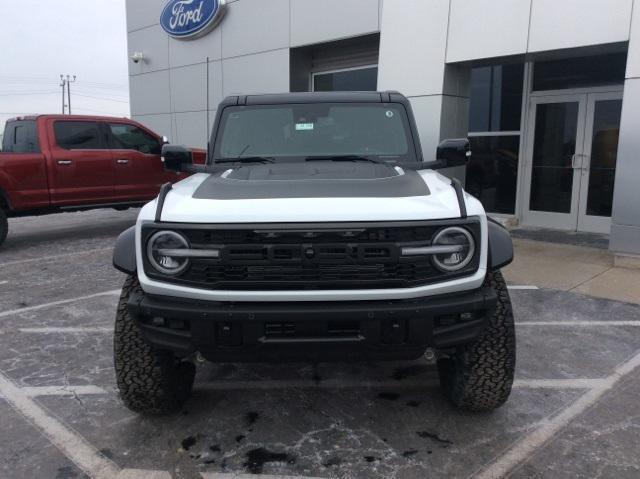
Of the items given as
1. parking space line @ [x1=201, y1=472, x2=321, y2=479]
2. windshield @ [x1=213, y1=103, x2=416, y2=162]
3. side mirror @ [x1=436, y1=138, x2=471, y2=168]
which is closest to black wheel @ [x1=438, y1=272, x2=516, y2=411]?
parking space line @ [x1=201, y1=472, x2=321, y2=479]

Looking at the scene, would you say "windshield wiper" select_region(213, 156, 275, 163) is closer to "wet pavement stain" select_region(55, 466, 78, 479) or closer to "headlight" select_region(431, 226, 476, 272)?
"headlight" select_region(431, 226, 476, 272)

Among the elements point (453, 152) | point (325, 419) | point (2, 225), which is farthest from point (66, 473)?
point (2, 225)

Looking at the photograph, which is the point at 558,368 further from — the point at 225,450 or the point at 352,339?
the point at 225,450

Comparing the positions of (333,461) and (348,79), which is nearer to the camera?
(333,461)

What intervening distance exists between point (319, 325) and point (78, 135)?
768 centimetres

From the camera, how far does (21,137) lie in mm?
8477

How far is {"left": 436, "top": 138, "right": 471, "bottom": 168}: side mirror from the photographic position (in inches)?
149

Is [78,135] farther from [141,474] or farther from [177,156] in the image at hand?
[141,474]

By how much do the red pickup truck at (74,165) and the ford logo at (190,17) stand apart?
17.1ft

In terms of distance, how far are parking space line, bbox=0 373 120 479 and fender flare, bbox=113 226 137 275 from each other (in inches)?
37.0

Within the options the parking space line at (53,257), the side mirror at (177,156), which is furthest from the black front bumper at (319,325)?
the parking space line at (53,257)

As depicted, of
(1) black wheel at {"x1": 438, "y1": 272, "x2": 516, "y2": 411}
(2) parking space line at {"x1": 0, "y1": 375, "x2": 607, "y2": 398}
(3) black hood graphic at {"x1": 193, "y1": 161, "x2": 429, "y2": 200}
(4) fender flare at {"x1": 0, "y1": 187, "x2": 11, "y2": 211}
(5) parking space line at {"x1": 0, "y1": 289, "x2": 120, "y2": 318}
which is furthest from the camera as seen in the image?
(4) fender flare at {"x1": 0, "y1": 187, "x2": 11, "y2": 211}

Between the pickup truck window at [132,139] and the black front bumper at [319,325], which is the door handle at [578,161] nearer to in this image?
the pickup truck window at [132,139]

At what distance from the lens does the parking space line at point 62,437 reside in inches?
104
